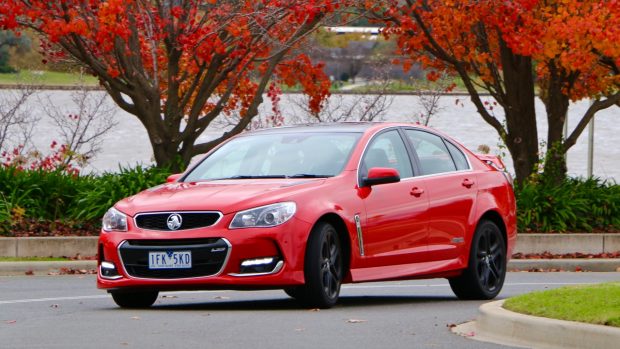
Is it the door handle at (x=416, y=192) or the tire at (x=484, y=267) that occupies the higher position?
the door handle at (x=416, y=192)

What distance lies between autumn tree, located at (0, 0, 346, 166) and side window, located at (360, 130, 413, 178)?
8498mm

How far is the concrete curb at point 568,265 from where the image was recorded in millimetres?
21484

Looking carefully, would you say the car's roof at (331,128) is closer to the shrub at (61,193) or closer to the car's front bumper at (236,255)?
the car's front bumper at (236,255)

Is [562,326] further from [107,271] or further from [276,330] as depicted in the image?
[107,271]

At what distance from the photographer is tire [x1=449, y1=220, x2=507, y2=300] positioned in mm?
14781

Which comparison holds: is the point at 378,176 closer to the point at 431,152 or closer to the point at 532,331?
the point at 431,152

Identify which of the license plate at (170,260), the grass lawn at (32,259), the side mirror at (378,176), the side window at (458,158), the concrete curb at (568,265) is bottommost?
the concrete curb at (568,265)

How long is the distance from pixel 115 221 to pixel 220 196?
3.08 feet

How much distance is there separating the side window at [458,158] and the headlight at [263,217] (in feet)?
9.61

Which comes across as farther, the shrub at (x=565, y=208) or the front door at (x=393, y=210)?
the shrub at (x=565, y=208)

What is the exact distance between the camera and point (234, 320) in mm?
12188

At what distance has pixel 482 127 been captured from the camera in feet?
270

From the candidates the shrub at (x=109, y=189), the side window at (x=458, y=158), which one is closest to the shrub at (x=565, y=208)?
the shrub at (x=109, y=189)

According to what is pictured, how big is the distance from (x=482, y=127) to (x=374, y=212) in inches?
2727
